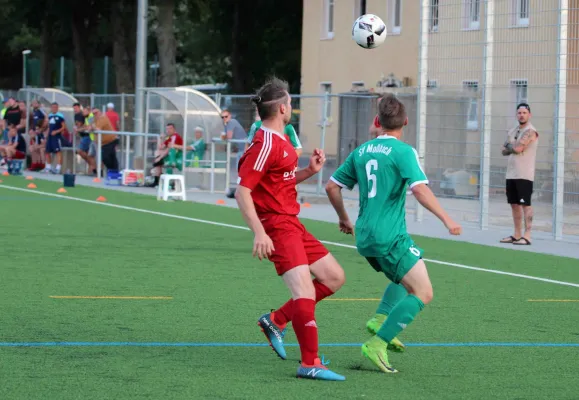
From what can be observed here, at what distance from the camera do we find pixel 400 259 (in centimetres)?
757

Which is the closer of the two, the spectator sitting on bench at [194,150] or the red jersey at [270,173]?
the red jersey at [270,173]

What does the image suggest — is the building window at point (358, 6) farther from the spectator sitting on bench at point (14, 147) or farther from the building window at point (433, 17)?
the building window at point (433, 17)

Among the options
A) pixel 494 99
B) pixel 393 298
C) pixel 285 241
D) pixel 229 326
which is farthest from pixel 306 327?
pixel 494 99

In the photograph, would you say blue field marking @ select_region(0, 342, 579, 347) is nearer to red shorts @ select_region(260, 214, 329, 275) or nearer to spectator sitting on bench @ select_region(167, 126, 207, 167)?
red shorts @ select_region(260, 214, 329, 275)

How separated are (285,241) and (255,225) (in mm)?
291

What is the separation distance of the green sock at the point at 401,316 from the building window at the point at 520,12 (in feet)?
38.7

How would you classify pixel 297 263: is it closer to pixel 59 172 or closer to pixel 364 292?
pixel 364 292

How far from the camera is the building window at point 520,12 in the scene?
735 inches

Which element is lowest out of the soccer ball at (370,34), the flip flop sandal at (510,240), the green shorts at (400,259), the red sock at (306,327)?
the flip flop sandal at (510,240)

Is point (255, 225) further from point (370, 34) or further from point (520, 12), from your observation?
point (520, 12)

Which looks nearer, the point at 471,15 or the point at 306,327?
the point at 306,327

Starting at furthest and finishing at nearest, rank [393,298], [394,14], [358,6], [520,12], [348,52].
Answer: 1. [348,52]
2. [358,6]
3. [394,14]
4. [520,12]
5. [393,298]

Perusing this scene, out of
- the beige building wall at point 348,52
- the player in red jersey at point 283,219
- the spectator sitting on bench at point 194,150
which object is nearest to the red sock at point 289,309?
the player in red jersey at point 283,219

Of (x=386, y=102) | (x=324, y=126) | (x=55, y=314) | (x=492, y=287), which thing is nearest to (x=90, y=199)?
(x=324, y=126)
